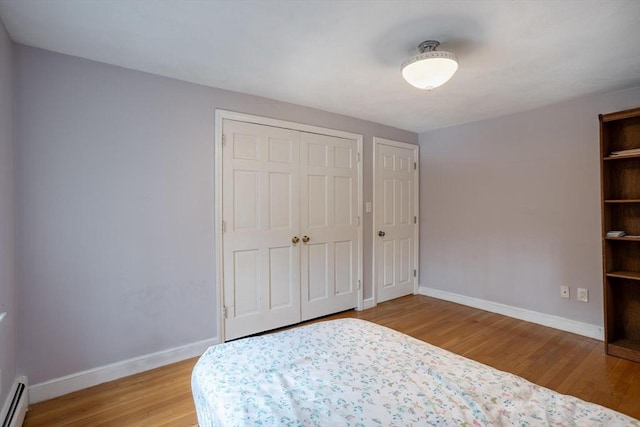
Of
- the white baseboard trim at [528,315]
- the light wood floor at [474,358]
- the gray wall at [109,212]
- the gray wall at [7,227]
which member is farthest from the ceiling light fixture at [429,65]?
the white baseboard trim at [528,315]

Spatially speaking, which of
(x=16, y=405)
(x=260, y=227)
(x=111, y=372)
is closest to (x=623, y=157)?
(x=260, y=227)

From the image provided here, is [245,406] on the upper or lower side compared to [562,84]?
lower

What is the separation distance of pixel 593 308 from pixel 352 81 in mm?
3047

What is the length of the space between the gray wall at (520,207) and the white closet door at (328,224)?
1294 mm

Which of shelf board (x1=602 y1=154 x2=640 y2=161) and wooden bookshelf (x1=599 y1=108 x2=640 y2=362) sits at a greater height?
shelf board (x1=602 y1=154 x2=640 y2=161)

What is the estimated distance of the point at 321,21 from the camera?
172 cm

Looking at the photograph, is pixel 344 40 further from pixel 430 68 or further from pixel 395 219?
pixel 395 219

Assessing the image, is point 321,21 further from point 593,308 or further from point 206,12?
point 593,308

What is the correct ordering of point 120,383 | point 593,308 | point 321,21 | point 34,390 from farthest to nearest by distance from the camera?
point 593,308, point 120,383, point 34,390, point 321,21

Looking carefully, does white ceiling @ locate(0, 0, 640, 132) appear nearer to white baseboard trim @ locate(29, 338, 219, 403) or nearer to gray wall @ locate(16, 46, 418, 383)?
gray wall @ locate(16, 46, 418, 383)

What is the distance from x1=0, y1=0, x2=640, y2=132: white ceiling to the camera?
1605 mm

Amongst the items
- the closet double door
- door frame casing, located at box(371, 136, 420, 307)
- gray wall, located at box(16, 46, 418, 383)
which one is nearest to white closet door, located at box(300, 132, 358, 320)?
the closet double door

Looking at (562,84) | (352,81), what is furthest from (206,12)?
(562,84)

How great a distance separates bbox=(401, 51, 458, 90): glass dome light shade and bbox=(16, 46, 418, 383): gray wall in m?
1.54
